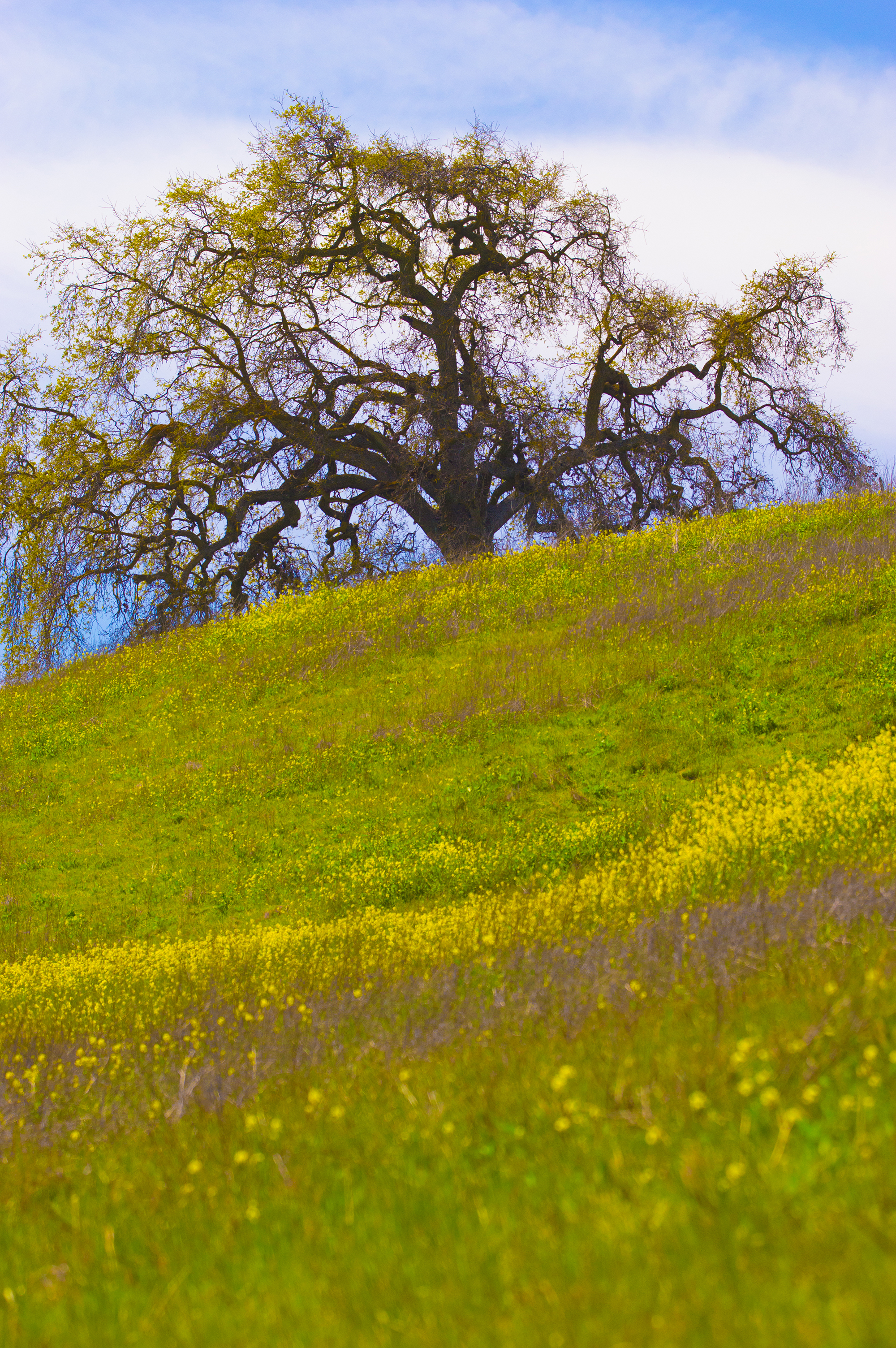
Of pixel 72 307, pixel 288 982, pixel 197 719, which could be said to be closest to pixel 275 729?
pixel 197 719

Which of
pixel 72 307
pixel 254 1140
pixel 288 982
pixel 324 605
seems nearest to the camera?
pixel 254 1140

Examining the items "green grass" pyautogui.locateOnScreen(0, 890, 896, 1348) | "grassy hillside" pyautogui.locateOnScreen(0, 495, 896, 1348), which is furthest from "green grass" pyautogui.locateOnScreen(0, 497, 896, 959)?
"green grass" pyautogui.locateOnScreen(0, 890, 896, 1348)

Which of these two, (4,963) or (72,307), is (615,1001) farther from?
(72,307)

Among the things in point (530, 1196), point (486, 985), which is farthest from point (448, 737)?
point (530, 1196)

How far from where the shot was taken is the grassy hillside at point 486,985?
2746 millimetres

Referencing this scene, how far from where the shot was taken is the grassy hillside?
2746mm

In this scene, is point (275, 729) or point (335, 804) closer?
point (335, 804)

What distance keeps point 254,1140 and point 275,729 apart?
39.7 ft

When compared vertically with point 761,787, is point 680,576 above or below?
above

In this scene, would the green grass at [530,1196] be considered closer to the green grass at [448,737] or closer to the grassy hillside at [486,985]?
the grassy hillside at [486,985]

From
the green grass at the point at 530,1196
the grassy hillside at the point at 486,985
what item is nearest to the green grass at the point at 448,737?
the grassy hillside at the point at 486,985

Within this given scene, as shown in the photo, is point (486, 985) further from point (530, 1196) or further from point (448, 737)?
point (448, 737)

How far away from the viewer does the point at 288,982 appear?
7078 mm

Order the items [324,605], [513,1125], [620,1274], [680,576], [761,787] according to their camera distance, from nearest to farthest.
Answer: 1. [620,1274]
2. [513,1125]
3. [761,787]
4. [680,576]
5. [324,605]
